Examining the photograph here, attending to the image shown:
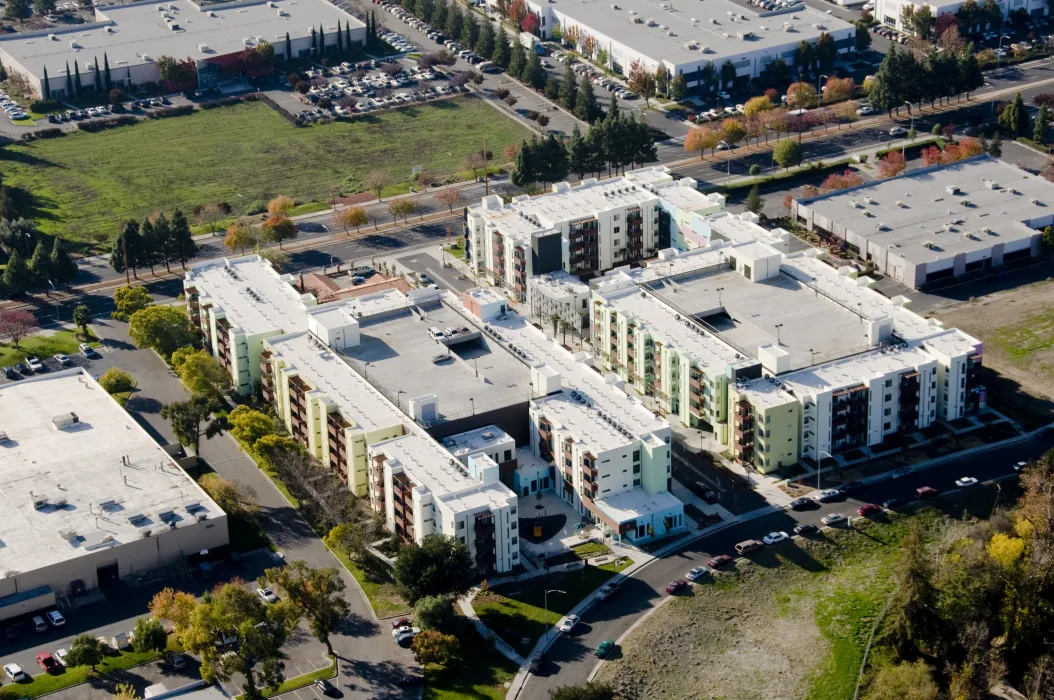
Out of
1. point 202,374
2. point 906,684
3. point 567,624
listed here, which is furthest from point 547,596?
point 202,374

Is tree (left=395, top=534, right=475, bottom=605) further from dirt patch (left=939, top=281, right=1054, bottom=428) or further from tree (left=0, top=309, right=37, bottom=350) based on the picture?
tree (left=0, top=309, right=37, bottom=350)

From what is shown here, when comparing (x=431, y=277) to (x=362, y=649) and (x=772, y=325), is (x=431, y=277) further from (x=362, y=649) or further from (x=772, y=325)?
(x=362, y=649)

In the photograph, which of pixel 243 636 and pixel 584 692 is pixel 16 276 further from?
pixel 584 692

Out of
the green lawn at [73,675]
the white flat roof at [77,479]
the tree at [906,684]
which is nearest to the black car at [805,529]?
the tree at [906,684]

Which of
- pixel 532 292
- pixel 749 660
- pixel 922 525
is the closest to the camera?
pixel 749 660

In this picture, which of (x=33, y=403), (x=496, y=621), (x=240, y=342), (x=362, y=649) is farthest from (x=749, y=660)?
(x=33, y=403)

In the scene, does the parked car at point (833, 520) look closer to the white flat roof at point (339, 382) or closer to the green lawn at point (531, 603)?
the green lawn at point (531, 603)
